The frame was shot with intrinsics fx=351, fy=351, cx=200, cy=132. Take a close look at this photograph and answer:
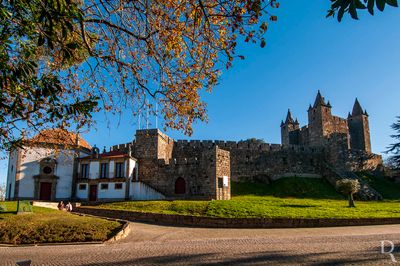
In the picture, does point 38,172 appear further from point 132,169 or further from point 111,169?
point 132,169

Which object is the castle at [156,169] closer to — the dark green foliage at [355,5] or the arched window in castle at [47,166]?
the arched window in castle at [47,166]

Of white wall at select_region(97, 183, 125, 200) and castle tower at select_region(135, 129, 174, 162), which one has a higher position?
castle tower at select_region(135, 129, 174, 162)

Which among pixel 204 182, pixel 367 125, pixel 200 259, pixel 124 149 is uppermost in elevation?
pixel 367 125

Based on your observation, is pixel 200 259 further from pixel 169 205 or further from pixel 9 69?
pixel 169 205

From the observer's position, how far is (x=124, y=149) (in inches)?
1474

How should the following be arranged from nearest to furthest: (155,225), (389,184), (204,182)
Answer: (155,225)
(204,182)
(389,184)

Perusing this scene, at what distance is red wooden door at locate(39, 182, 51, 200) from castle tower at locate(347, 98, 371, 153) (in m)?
41.5

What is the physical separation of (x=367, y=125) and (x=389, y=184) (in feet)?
45.3

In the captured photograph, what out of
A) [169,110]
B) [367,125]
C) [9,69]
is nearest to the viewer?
[9,69]

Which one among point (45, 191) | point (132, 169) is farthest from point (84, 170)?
point (132, 169)

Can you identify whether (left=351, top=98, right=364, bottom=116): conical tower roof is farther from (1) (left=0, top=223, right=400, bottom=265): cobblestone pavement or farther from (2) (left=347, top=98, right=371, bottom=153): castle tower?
(1) (left=0, top=223, right=400, bottom=265): cobblestone pavement

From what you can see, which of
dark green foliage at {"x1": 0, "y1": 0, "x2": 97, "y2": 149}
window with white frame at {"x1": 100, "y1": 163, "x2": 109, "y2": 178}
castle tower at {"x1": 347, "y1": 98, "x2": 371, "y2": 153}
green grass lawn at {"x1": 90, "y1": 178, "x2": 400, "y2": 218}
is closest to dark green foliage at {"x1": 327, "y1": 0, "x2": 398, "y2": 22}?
dark green foliage at {"x1": 0, "y1": 0, "x2": 97, "y2": 149}

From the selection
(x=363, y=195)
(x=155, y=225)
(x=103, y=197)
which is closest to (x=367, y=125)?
(x=363, y=195)

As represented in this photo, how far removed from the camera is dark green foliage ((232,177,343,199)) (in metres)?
36.0
